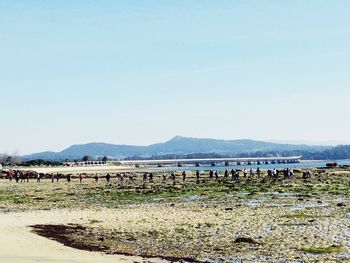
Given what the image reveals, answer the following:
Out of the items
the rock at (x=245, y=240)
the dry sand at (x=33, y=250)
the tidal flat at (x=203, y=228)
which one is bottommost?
the tidal flat at (x=203, y=228)

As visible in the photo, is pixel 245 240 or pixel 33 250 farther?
pixel 245 240

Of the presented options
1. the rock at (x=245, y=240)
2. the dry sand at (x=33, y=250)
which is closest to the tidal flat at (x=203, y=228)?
the rock at (x=245, y=240)

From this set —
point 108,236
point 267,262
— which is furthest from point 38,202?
point 267,262

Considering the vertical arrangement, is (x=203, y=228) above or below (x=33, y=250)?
below

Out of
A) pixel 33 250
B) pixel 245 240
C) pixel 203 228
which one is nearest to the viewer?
pixel 33 250

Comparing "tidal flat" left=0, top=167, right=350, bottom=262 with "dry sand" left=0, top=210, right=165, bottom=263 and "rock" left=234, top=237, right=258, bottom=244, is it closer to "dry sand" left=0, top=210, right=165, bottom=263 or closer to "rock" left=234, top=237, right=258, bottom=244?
"rock" left=234, top=237, right=258, bottom=244

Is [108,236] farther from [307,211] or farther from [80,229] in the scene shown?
[307,211]

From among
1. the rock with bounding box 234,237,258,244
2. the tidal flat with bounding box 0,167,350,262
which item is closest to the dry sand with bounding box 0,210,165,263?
the tidal flat with bounding box 0,167,350,262

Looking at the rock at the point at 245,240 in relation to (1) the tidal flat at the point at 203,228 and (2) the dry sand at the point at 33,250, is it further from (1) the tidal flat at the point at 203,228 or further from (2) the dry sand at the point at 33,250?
(2) the dry sand at the point at 33,250

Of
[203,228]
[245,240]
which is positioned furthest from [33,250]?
[203,228]

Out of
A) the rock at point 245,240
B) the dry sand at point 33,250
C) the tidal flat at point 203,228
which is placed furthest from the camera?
the rock at point 245,240

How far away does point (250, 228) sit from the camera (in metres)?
25.8

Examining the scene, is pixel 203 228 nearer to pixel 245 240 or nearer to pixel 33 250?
pixel 245 240

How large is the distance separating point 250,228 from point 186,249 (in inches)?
244
